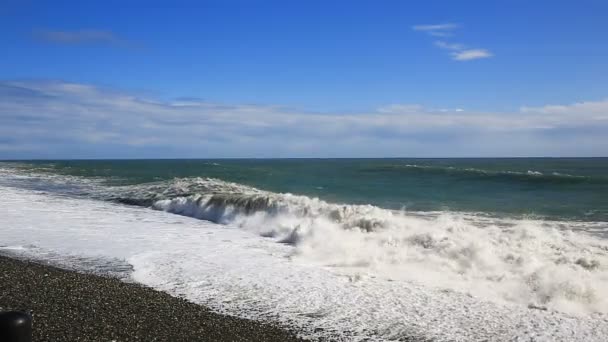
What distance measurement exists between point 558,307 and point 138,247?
24.9 ft

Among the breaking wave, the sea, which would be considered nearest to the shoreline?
the sea

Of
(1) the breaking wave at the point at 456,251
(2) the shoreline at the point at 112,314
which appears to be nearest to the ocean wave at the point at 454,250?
(1) the breaking wave at the point at 456,251

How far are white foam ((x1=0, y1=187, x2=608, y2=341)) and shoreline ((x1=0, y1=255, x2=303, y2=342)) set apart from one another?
18.1 inches

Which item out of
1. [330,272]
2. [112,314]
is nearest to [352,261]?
[330,272]

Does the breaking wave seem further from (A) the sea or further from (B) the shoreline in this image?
(B) the shoreline

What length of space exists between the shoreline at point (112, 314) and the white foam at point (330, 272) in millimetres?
461

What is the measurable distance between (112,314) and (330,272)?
3684 mm

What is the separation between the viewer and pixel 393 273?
8.44 meters

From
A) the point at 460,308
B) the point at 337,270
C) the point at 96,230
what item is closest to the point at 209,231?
the point at 96,230

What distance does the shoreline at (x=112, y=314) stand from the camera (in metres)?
5.37

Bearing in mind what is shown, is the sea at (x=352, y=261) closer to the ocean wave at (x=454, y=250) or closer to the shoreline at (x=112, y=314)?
the ocean wave at (x=454, y=250)

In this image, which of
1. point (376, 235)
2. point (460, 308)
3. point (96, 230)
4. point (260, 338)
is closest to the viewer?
point (260, 338)

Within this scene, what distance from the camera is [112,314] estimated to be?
592cm

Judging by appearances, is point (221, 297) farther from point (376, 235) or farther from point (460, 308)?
point (376, 235)
